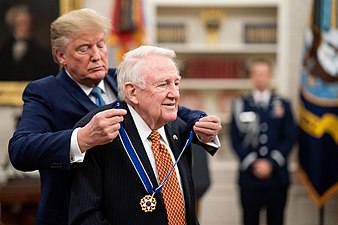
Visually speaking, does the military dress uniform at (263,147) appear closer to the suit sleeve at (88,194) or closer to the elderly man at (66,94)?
the elderly man at (66,94)

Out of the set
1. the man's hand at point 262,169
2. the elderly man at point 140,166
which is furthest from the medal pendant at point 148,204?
the man's hand at point 262,169

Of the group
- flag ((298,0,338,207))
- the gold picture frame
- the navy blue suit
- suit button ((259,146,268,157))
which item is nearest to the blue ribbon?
the navy blue suit

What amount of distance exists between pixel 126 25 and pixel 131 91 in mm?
4396

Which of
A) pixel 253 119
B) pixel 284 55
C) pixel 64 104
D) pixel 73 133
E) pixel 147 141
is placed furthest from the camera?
pixel 284 55

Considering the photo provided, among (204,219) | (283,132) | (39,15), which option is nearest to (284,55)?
(283,132)

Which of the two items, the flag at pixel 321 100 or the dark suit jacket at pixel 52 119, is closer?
the dark suit jacket at pixel 52 119

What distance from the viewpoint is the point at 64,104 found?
2.47 m

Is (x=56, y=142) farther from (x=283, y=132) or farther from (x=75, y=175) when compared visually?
(x=283, y=132)

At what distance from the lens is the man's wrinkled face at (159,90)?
2217 millimetres

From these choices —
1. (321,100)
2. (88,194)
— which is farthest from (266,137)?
(88,194)

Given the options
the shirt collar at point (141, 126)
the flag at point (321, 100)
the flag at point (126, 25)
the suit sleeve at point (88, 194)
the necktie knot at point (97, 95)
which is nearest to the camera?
the suit sleeve at point (88, 194)

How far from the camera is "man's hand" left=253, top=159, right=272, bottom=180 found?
18.5ft

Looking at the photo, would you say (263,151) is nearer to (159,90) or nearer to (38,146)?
(159,90)

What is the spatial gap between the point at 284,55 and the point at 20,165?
4.89 m
